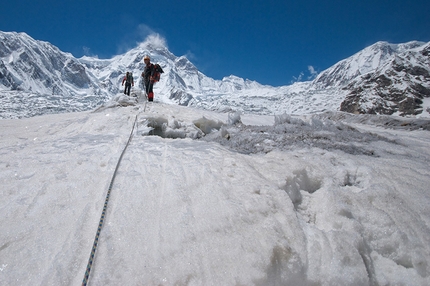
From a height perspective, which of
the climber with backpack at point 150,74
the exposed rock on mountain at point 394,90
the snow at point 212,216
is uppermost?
the exposed rock on mountain at point 394,90

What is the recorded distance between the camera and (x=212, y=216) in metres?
2.13

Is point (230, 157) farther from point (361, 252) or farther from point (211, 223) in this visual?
point (361, 252)

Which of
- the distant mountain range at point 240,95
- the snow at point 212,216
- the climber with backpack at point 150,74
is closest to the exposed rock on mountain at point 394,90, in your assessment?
the distant mountain range at point 240,95

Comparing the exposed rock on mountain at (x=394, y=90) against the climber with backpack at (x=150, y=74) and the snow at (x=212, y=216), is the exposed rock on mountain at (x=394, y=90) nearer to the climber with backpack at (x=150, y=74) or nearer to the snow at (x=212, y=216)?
the climber with backpack at (x=150, y=74)

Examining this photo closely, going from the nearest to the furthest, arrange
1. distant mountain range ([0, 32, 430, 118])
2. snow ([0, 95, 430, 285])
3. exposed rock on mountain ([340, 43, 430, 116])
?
snow ([0, 95, 430, 285]) → distant mountain range ([0, 32, 430, 118]) → exposed rock on mountain ([340, 43, 430, 116])

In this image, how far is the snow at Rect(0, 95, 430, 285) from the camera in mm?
1701

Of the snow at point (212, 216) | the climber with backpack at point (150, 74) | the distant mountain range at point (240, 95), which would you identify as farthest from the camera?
the distant mountain range at point (240, 95)

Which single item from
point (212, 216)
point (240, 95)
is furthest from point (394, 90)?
point (212, 216)

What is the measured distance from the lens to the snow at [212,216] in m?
1.70

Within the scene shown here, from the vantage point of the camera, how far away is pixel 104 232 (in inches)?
75.9

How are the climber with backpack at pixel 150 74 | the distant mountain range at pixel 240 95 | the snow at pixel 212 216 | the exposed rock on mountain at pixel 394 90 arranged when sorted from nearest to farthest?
the snow at pixel 212 216, the climber with backpack at pixel 150 74, the distant mountain range at pixel 240 95, the exposed rock on mountain at pixel 394 90

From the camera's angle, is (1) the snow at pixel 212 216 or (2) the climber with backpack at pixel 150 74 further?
(2) the climber with backpack at pixel 150 74

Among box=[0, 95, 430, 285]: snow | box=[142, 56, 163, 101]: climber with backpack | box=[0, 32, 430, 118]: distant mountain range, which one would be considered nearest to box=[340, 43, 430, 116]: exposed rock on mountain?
box=[0, 32, 430, 118]: distant mountain range

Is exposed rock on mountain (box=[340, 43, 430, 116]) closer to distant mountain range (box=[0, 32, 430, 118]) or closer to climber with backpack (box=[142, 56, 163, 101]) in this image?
distant mountain range (box=[0, 32, 430, 118])
